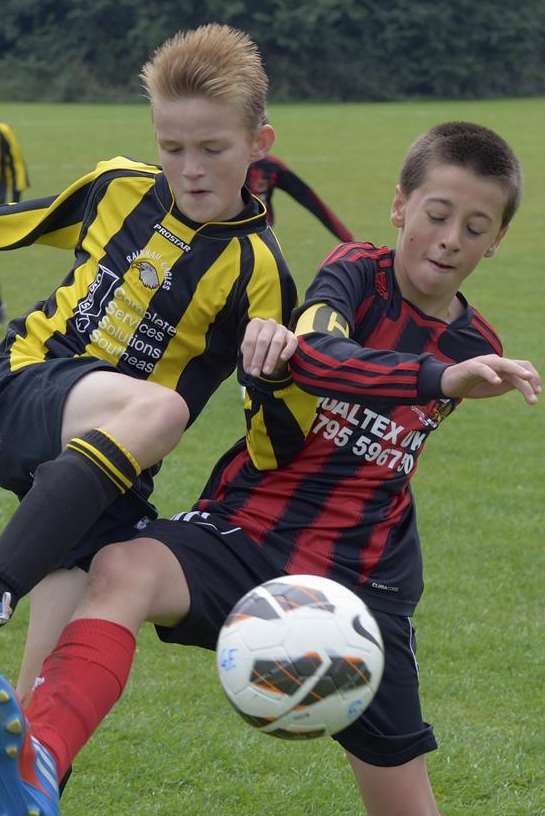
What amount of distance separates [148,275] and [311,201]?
4.99 metres

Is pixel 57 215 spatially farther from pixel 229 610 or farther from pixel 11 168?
pixel 11 168

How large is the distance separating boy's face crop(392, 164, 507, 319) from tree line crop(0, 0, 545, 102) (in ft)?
141

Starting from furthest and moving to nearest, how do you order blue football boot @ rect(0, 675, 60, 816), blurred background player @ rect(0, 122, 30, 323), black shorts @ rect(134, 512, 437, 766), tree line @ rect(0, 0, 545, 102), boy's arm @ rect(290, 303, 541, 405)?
tree line @ rect(0, 0, 545, 102) → blurred background player @ rect(0, 122, 30, 323) → black shorts @ rect(134, 512, 437, 766) → boy's arm @ rect(290, 303, 541, 405) → blue football boot @ rect(0, 675, 60, 816)

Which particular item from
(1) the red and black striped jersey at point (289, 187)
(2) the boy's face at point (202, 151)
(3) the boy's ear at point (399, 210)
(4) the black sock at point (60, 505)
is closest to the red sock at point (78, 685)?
(4) the black sock at point (60, 505)

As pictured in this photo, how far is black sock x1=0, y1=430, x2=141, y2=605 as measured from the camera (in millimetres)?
2648

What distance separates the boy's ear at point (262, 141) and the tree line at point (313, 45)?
42.6 meters

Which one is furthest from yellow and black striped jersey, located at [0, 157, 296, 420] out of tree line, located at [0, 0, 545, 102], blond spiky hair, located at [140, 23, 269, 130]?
tree line, located at [0, 0, 545, 102]

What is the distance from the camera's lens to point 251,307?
3.22 meters

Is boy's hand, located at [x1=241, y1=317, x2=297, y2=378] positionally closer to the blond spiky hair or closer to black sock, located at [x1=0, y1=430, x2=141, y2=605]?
black sock, located at [x1=0, y1=430, x2=141, y2=605]

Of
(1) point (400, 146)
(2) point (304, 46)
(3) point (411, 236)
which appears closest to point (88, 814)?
(3) point (411, 236)

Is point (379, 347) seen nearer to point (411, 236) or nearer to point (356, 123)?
point (411, 236)

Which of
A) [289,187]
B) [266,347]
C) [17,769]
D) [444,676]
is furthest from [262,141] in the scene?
[289,187]

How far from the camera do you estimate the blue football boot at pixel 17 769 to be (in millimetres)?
2357

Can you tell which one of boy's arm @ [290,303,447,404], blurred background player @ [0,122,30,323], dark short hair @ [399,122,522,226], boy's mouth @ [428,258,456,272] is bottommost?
blurred background player @ [0,122,30,323]
